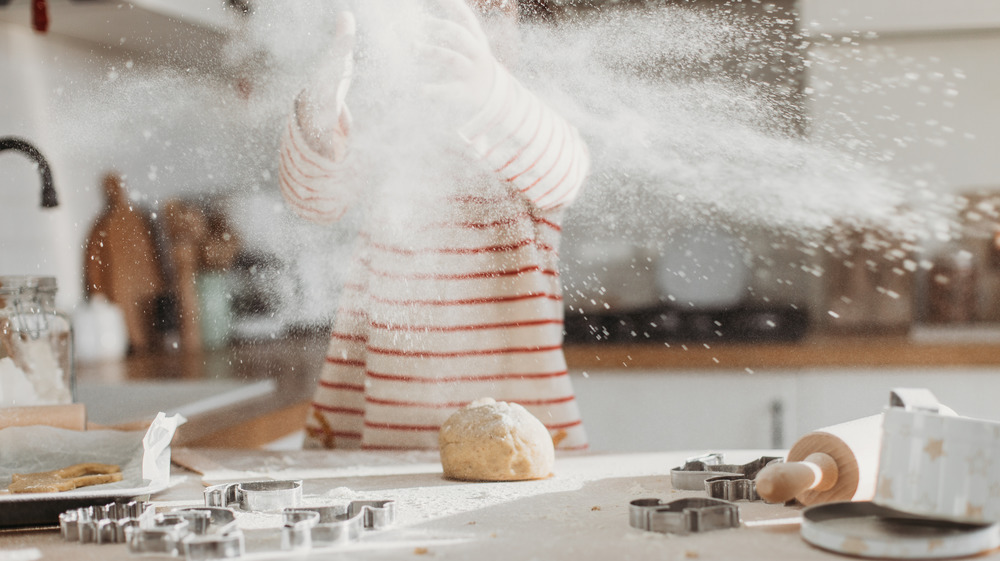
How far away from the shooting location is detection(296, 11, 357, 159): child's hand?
1.22 metres

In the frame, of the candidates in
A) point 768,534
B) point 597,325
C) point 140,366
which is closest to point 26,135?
point 140,366

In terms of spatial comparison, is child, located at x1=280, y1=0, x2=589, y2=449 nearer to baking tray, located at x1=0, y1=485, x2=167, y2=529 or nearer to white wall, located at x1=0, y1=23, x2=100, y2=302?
baking tray, located at x1=0, y1=485, x2=167, y2=529

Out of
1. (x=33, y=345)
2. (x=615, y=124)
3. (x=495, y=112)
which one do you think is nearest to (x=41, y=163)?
(x=33, y=345)

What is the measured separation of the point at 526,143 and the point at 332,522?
1.94ft

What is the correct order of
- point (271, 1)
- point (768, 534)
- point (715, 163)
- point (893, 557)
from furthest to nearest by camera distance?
point (715, 163), point (271, 1), point (768, 534), point (893, 557)

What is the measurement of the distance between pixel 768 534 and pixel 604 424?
141cm

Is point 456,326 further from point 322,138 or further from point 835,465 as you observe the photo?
point 835,465

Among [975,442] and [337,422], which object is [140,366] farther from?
[975,442]

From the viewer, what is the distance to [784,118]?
2.32 meters

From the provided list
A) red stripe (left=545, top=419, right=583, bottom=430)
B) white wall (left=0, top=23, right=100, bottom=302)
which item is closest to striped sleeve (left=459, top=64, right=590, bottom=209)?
red stripe (left=545, top=419, right=583, bottom=430)

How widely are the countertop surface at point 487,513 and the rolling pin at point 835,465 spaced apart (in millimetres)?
37

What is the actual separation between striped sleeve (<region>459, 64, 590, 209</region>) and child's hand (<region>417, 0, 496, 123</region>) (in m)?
0.02

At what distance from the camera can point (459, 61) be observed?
3.59 ft

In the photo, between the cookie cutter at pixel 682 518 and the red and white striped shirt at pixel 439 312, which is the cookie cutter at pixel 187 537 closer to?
the cookie cutter at pixel 682 518
